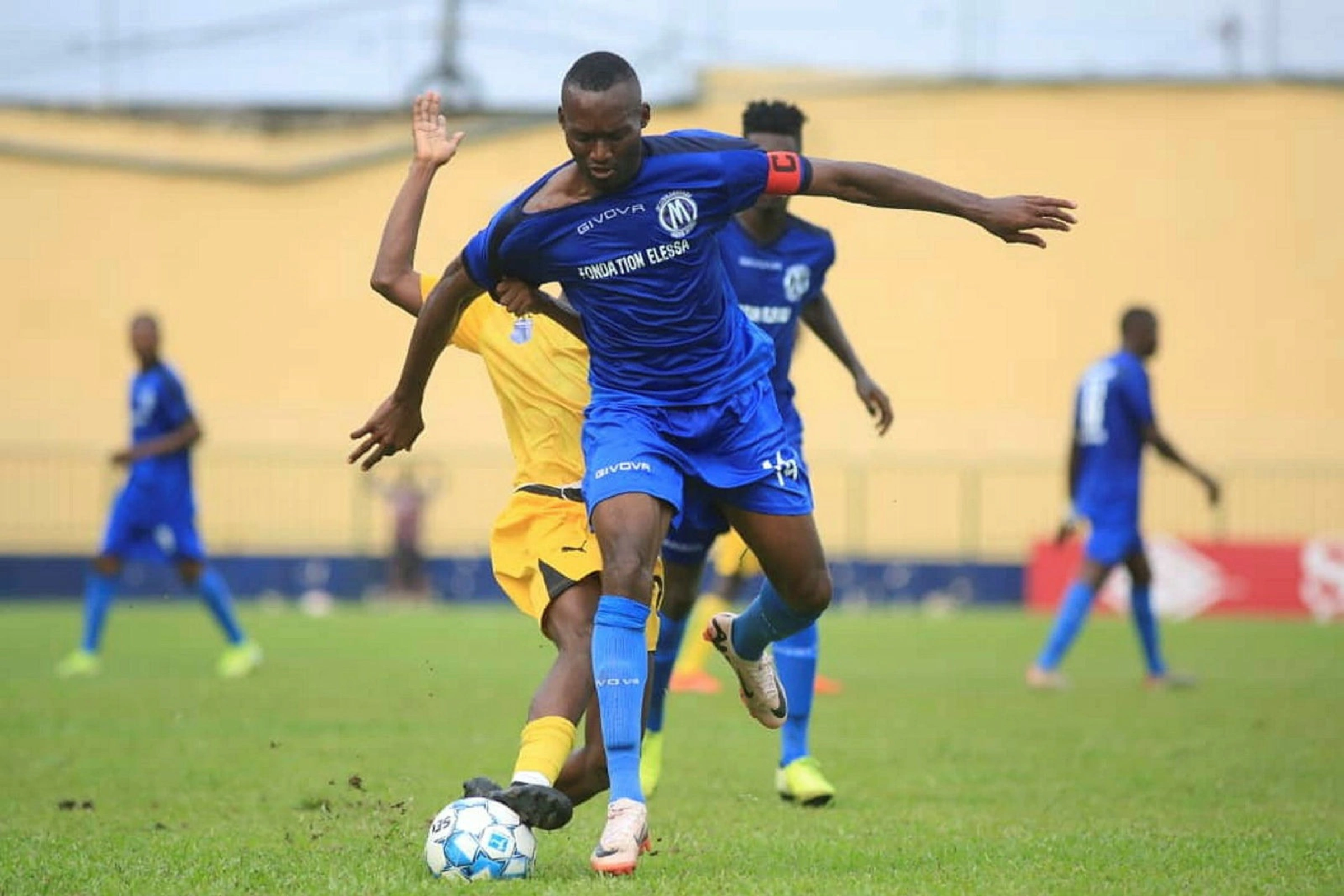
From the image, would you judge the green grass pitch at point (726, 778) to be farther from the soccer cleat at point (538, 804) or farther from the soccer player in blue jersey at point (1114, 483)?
the soccer player in blue jersey at point (1114, 483)

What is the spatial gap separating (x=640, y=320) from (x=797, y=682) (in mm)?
2558

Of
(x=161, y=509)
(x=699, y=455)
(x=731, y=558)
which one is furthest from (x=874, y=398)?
(x=161, y=509)

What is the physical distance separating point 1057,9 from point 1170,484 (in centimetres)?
658

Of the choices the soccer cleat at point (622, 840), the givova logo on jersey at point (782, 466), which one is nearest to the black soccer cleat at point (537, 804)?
the soccer cleat at point (622, 840)

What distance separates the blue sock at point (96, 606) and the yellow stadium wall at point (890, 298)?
44.3ft

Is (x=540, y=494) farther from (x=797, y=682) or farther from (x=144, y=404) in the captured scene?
(x=144, y=404)

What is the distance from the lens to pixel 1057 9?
92.9 feet

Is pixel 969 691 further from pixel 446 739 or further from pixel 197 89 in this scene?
pixel 197 89

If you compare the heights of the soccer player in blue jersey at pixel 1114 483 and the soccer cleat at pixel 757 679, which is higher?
the soccer cleat at pixel 757 679

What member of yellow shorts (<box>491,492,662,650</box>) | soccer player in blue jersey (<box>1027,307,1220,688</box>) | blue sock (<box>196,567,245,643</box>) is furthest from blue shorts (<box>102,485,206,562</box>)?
yellow shorts (<box>491,492,662,650</box>)

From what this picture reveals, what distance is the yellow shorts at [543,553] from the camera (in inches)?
262

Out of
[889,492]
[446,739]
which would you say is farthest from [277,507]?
[446,739]

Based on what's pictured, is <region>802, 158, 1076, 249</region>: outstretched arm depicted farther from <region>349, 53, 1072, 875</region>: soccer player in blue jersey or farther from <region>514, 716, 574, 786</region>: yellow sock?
<region>514, 716, 574, 786</region>: yellow sock

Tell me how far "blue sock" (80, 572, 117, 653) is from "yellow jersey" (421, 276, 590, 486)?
8.68 m
